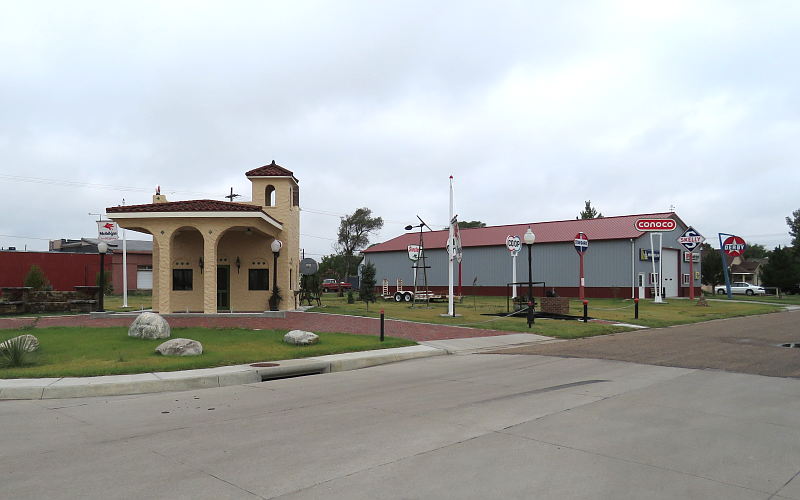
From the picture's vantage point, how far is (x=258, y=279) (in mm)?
28922

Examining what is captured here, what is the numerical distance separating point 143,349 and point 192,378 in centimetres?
406

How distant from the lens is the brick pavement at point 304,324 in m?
19.9

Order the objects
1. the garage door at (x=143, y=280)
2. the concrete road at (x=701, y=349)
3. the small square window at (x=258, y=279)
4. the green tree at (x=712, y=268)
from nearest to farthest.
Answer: the concrete road at (x=701, y=349) → the small square window at (x=258, y=279) → the garage door at (x=143, y=280) → the green tree at (x=712, y=268)

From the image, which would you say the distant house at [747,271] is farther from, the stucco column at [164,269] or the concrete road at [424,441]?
the concrete road at [424,441]

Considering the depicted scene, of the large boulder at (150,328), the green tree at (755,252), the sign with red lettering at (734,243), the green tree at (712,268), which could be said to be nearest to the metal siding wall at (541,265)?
the sign with red lettering at (734,243)

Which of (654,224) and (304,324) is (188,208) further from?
(654,224)

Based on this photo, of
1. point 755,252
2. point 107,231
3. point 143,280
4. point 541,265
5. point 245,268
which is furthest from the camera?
point 755,252

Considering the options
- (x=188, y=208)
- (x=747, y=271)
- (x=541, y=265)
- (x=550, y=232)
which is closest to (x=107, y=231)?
(x=188, y=208)

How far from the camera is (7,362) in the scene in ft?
39.6

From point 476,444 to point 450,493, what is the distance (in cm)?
161

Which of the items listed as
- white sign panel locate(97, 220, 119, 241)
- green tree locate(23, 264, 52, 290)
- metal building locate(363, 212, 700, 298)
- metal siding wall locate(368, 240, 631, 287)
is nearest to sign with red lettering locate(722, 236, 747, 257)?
metal building locate(363, 212, 700, 298)

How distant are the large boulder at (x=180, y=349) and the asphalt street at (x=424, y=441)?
3.01 meters

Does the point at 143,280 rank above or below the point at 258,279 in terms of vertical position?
below

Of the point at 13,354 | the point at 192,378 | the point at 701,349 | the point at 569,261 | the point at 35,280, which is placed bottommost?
the point at 701,349
